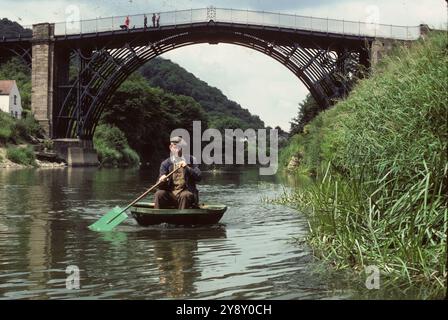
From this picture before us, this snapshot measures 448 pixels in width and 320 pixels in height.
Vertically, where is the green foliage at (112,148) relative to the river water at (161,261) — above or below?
above

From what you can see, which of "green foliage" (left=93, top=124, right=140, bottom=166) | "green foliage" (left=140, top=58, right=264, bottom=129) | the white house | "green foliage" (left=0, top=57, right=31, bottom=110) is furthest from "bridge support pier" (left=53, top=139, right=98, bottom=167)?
"green foliage" (left=140, top=58, right=264, bottom=129)

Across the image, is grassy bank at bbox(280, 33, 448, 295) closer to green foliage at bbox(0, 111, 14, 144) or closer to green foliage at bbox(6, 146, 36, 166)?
green foliage at bbox(6, 146, 36, 166)

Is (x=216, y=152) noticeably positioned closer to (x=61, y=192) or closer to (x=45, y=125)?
(x=45, y=125)

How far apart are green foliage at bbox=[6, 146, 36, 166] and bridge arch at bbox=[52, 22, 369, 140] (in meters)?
3.69

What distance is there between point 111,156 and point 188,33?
17.4 m

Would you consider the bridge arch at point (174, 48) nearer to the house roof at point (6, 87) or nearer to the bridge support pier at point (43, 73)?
the bridge support pier at point (43, 73)

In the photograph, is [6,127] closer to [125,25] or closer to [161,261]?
[125,25]

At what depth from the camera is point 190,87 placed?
13188cm

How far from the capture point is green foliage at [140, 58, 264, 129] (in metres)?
124

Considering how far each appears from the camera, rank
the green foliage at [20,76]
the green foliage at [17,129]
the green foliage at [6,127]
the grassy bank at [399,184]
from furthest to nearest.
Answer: the green foliage at [20,76] → the green foliage at [17,129] → the green foliage at [6,127] → the grassy bank at [399,184]

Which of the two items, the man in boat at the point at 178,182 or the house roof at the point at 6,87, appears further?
the house roof at the point at 6,87

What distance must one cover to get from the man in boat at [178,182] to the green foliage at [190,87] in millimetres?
102326

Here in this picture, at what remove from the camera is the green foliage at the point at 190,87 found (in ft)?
408

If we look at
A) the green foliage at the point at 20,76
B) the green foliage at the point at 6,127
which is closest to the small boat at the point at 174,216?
the green foliage at the point at 6,127
